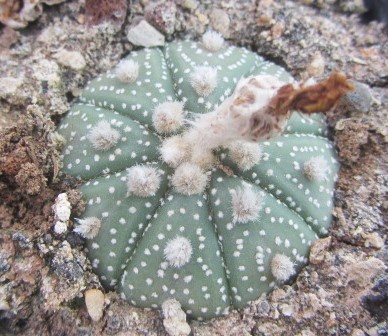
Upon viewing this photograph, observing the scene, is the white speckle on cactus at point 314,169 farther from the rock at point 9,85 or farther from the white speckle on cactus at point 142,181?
the rock at point 9,85

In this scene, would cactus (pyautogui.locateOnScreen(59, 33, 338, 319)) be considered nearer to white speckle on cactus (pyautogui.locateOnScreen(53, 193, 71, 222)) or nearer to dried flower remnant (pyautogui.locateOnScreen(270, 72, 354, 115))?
white speckle on cactus (pyautogui.locateOnScreen(53, 193, 71, 222))

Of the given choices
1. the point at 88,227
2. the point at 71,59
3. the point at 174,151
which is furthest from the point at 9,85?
the point at 174,151

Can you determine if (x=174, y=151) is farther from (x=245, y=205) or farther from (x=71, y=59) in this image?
(x=71, y=59)

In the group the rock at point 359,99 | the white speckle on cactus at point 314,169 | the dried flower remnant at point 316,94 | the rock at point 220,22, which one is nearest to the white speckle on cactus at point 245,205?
the white speckle on cactus at point 314,169

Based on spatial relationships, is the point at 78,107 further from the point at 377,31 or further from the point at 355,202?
the point at 377,31

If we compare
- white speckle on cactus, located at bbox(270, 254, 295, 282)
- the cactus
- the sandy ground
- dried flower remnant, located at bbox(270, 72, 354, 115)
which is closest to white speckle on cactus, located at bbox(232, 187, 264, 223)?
the cactus

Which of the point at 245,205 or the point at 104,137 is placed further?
the point at 104,137
